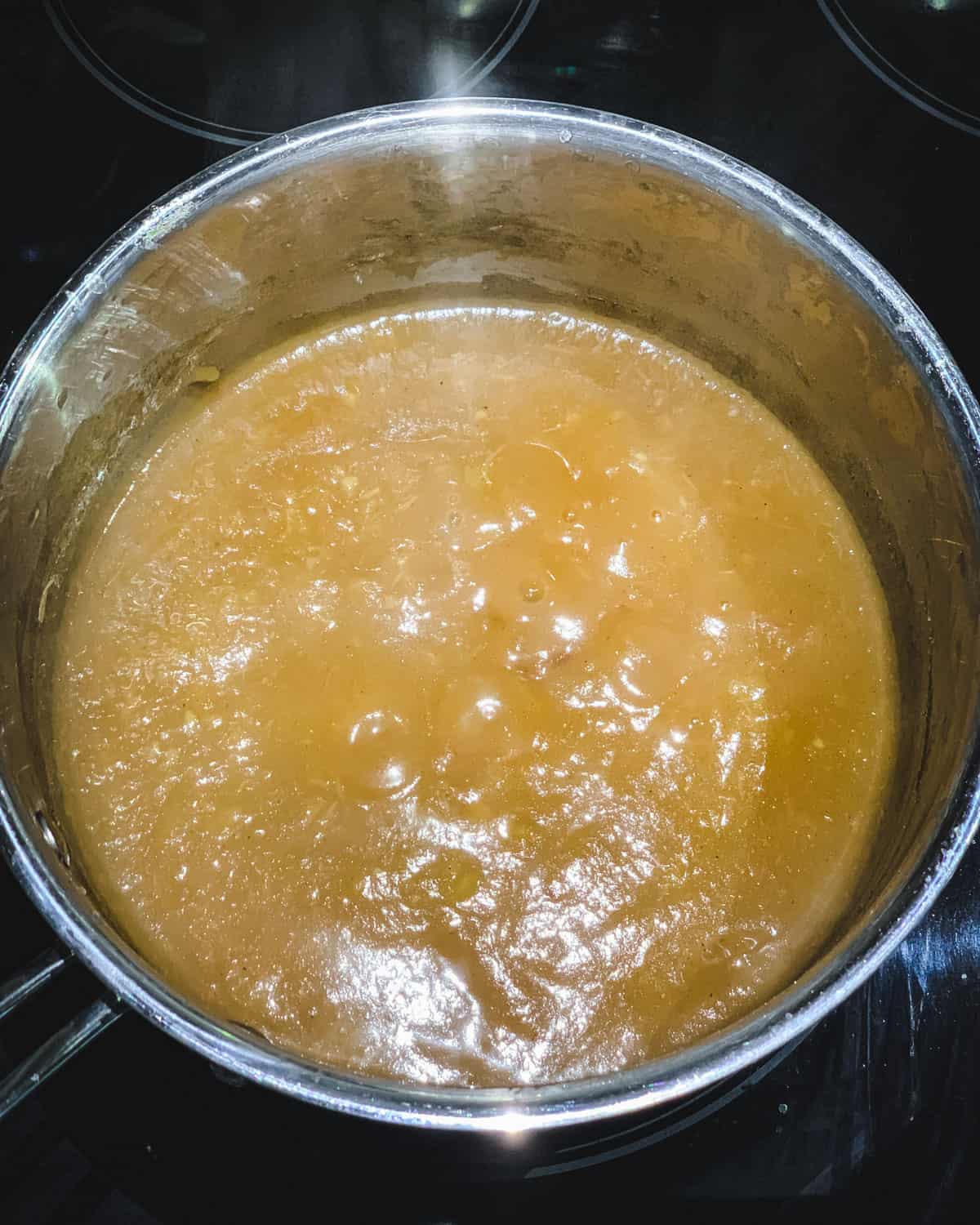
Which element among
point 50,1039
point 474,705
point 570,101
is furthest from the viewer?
point 570,101

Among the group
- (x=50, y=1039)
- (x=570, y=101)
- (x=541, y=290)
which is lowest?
(x=50, y=1039)

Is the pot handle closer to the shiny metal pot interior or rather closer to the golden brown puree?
the shiny metal pot interior

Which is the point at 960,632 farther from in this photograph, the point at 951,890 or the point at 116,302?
the point at 116,302

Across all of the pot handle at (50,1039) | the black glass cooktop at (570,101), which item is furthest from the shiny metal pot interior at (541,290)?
the black glass cooktop at (570,101)

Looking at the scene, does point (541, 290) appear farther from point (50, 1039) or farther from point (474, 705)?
point (50, 1039)

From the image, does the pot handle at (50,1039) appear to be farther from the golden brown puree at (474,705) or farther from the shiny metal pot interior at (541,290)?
the golden brown puree at (474,705)

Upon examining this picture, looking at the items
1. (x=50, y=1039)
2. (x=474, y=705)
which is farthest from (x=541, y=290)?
(x=50, y=1039)
